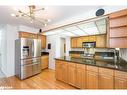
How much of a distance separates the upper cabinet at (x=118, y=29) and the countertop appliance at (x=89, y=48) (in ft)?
5.92

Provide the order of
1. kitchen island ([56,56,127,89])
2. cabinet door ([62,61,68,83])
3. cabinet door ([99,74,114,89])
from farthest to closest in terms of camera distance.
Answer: cabinet door ([62,61,68,83]), cabinet door ([99,74,114,89]), kitchen island ([56,56,127,89])

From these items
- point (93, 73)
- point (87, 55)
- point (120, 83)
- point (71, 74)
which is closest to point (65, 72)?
point (71, 74)

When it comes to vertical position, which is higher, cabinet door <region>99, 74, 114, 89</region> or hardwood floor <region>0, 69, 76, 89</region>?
cabinet door <region>99, 74, 114, 89</region>


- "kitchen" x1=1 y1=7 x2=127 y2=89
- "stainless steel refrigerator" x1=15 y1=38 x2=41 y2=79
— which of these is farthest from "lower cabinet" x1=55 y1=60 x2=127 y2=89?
"stainless steel refrigerator" x1=15 y1=38 x2=41 y2=79

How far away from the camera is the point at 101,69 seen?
2.37 metres

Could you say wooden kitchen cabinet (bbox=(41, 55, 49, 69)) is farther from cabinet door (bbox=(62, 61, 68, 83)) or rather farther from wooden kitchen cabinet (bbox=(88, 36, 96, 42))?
wooden kitchen cabinet (bbox=(88, 36, 96, 42))

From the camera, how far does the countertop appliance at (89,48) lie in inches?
168

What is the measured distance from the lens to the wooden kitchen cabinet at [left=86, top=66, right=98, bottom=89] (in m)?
2.49

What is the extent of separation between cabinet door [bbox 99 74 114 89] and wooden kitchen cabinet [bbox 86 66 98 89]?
131mm

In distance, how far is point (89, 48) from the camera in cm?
445
